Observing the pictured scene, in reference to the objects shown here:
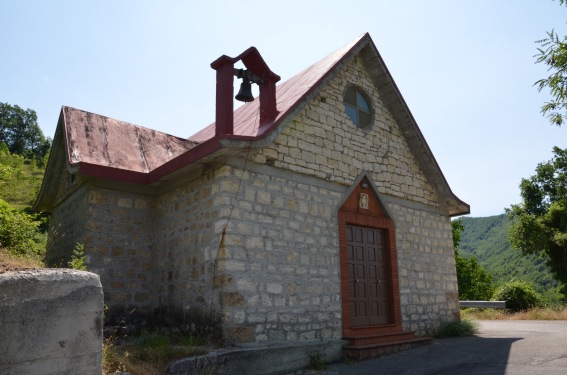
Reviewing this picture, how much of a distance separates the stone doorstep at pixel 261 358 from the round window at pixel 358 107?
4.76m

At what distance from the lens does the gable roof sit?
805cm

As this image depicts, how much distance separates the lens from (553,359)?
711 cm

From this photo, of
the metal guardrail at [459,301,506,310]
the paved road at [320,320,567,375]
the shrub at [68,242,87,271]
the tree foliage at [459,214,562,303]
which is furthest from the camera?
the tree foliage at [459,214,562,303]

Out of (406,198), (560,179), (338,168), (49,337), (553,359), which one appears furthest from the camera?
(560,179)

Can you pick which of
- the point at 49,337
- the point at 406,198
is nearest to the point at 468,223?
the point at 406,198

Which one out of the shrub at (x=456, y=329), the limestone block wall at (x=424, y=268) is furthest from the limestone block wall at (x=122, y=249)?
the shrub at (x=456, y=329)

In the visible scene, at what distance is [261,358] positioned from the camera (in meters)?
6.74

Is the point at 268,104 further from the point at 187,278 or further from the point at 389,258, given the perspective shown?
the point at 389,258

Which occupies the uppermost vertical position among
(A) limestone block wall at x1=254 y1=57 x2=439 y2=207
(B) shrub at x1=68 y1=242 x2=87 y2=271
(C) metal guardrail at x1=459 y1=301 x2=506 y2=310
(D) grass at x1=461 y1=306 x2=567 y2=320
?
(A) limestone block wall at x1=254 y1=57 x2=439 y2=207

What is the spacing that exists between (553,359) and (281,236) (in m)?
4.62

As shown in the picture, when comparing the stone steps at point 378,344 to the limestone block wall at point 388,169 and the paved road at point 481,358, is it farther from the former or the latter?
the limestone block wall at point 388,169

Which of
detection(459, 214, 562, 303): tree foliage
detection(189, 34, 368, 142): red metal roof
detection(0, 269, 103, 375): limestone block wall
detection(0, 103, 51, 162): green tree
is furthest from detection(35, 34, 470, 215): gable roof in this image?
detection(0, 103, 51, 162): green tree

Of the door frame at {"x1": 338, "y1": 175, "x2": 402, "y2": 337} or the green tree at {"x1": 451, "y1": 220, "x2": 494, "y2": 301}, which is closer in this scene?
the door frame at {"x1": 338, "y1": 175, "x2": 402, "y2": 337}

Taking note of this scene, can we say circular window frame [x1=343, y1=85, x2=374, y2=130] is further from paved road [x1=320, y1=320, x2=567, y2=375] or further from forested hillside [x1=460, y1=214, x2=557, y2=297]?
forested hillside [x1=460, y1=214, x2=557, y2=297]
